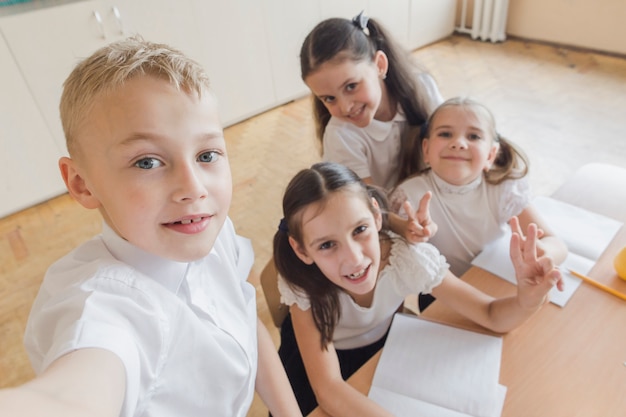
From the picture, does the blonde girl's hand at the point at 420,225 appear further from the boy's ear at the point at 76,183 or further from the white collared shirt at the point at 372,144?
the boy's ear at the point at 76,183

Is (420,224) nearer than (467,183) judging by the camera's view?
Yes

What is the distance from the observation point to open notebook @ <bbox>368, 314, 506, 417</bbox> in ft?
2.29

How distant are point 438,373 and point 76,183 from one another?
66cm

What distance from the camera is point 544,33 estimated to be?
385 cm

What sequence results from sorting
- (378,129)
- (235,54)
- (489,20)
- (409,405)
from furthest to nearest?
(489,20) < (235,54) < (378,129) < (409,405)

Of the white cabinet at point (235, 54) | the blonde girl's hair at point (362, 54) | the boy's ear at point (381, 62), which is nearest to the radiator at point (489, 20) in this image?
the white cabinet at point (235, 54)

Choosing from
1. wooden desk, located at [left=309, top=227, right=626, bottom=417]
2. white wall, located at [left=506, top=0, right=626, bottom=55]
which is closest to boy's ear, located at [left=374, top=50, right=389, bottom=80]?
wooden desk, located at [left=309, top=227, right=626, bottom=417]

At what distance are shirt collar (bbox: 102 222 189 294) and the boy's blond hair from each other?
126mm

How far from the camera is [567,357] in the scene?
2.45ft

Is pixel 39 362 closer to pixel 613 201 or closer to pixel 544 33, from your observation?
pixel 613 201

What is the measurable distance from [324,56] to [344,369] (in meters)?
0.86

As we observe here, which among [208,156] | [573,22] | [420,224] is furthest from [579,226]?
[573,22]

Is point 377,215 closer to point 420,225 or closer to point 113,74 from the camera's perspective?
point 420,225

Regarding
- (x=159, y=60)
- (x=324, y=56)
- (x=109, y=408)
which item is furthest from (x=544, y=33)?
(x=109, y=408)
